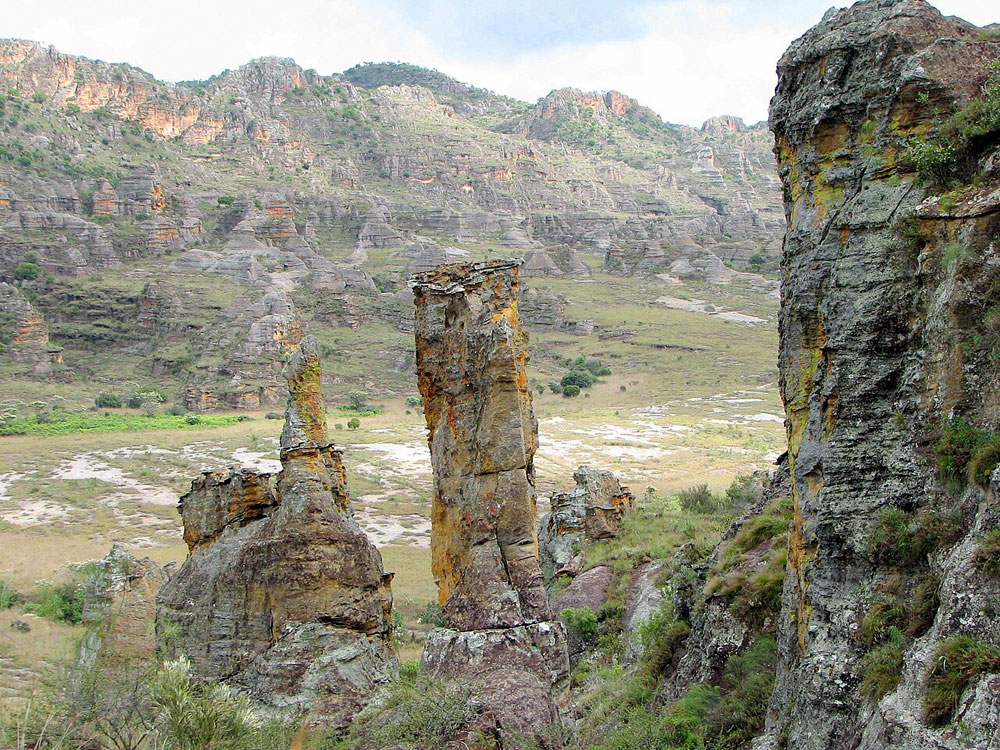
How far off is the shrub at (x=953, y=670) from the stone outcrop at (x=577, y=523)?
12654 millimetres

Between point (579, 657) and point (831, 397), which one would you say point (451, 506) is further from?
point (579, 657)

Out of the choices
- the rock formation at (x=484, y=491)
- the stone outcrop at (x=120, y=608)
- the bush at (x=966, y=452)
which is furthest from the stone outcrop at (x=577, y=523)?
the bush at (x=966, y=452)

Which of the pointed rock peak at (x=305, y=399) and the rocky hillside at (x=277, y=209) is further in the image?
the rocky hillside at (x=277, y=209)

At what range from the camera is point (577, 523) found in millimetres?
18297

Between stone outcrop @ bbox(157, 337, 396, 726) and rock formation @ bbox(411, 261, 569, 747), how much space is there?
3.34 feet

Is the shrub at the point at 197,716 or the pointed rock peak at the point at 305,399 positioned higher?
the pointed rock peak at the point at 305,399

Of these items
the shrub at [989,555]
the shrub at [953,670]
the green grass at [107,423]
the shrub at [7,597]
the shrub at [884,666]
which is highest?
the shrub at [989,555]

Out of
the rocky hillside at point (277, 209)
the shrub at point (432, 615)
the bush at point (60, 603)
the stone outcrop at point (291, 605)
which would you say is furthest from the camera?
the rocky hillside at point (277, 209)

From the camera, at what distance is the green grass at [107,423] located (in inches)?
1686

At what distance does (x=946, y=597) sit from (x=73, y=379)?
63296 millimetres

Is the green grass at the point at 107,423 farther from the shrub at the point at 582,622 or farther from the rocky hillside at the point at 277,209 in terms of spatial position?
the shrub at the point at 582,622

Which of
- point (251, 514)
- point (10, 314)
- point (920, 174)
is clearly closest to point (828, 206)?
point (920, 174)

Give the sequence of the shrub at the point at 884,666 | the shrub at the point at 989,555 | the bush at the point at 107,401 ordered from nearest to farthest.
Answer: the shrub at the point at 989,555, the shrub at the point at 884,666, the bush at the point at 107,401

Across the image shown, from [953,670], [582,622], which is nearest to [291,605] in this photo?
[582,622]
